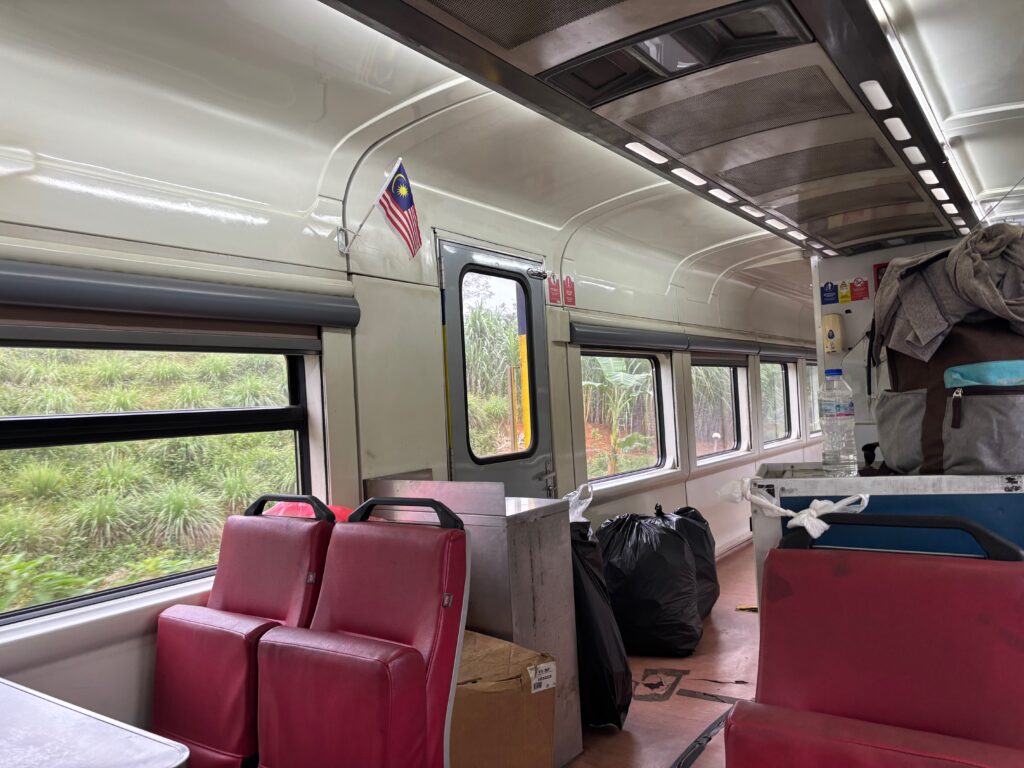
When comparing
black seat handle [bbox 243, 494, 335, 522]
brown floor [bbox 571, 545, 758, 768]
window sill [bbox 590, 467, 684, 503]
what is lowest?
brown floor [bbox 571, 545, 758, 768]

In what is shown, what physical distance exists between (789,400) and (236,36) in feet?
27.1

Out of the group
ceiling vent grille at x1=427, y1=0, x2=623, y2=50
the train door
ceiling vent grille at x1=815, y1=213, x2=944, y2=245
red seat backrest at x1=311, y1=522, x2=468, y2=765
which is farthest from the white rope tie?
ceiling vent grille at x1=815, y1=213, x2=944, y2=245

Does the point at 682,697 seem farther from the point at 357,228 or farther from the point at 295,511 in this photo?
the point at 357,228

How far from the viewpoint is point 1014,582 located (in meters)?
A: 1.43

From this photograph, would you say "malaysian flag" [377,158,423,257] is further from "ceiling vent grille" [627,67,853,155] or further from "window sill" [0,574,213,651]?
"window sill" [0,574,213,651]

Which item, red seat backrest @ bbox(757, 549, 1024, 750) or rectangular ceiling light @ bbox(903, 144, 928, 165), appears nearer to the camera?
red seat backrest @ bbox(757, 549, 1024, 750)

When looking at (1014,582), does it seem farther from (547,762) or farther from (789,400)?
(789,400)

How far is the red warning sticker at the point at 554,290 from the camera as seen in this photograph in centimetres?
474

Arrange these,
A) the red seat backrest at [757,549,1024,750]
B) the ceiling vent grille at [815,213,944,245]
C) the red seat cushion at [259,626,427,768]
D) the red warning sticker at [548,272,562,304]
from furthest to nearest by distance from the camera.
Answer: the red warning sticker at [548,272,562,304], the ceiling vent grille at [815,213,944,245], the red seat cushion at [259,626,427,768], the red seat backrest at [757,549,1024,750]

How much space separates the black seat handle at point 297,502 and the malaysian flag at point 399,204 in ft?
4.16

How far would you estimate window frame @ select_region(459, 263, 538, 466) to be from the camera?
4008 mm

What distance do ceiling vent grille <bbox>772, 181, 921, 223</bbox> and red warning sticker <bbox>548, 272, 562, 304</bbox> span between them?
138 centimetres

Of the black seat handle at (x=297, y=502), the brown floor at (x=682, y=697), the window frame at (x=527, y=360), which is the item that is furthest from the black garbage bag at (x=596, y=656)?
the black seat handle at (x=297, y=502)

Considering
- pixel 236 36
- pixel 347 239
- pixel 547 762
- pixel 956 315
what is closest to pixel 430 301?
pixel 347 239
